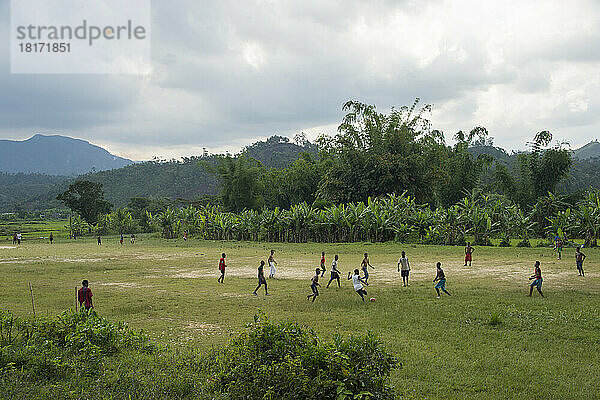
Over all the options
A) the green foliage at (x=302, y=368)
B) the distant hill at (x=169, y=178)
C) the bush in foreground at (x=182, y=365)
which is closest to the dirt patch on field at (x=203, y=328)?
the bush in foreground at (x=182, y=365)

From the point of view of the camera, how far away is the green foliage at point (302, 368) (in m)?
6.14

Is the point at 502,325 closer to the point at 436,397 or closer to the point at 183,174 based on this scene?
the point at 436,397

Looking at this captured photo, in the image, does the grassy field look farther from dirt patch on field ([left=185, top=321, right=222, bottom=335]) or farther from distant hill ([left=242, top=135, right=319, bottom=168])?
distant hill ([left=242, top=135, right=319, bottom=168])

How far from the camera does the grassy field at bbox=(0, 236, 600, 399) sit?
8.14 m

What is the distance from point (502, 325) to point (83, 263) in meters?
23.7

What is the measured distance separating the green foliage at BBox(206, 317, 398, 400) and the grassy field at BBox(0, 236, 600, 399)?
4.88 feet

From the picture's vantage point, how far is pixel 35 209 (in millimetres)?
113062

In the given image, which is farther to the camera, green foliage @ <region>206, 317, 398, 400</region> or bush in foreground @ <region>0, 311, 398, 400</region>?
bush in foreground @ <region>0, 311, 398, 400</region>

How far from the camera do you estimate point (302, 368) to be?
254 inches

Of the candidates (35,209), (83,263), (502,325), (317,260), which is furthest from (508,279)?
(35,209)

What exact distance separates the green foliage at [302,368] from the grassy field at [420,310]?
149 centimetres

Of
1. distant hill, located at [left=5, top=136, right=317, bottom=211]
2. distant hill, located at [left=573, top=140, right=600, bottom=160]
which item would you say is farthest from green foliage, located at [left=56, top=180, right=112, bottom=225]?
distant hill, located at [left=573, top=140, right=600, bottom=160]

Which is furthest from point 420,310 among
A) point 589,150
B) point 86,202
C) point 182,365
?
point 589,150

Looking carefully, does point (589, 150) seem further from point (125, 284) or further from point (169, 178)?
point (125, 284)
